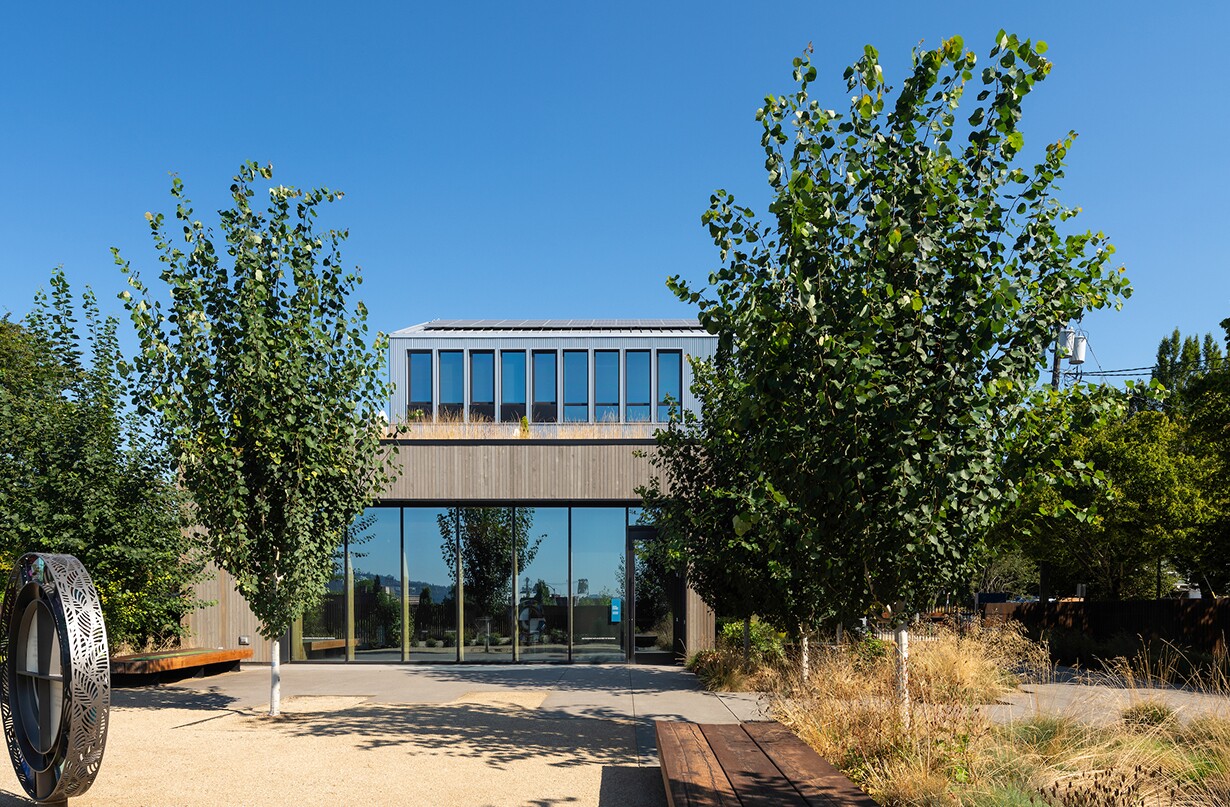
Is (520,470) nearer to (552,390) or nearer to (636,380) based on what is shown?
(636,380)

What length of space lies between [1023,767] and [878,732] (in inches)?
42.3

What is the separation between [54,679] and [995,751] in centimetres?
694

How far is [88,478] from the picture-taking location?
15.0m

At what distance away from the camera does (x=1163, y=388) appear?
783 cm

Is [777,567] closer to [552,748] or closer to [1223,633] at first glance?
[552,748]

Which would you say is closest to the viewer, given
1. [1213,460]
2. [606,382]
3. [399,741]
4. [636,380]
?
[399,741]

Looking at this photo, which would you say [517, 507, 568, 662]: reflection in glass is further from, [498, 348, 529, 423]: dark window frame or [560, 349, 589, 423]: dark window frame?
[498, 348, 529, 423]: dark window frame

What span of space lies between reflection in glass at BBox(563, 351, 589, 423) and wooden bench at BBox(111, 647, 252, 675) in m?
15.9

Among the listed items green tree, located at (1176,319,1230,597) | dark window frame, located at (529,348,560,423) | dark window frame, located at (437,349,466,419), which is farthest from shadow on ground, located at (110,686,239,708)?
dark window frame, located at (529,348,560,423)

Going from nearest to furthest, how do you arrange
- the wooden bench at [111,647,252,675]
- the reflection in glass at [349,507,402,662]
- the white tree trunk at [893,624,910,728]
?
the white tree trunk at [893,624,910,728], the wooden bench at [111,647,252,675], the reflection in glass at [349,507,402,662]

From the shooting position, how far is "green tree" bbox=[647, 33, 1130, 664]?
7223mm

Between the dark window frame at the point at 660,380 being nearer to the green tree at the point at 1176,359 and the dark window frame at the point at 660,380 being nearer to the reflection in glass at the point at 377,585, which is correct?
the reflection in glass at the point at 377,585

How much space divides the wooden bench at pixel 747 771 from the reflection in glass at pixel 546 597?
11.9 m

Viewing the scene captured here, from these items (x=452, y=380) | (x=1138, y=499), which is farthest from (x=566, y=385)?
(x=1138, y=499)
